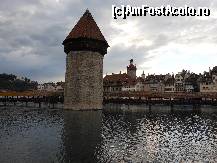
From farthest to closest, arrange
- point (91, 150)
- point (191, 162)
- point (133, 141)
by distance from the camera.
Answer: point (133, 141)
point (91, 150)
point (191, 162)

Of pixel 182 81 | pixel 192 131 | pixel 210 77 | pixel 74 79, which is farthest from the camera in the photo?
pixel 182 81

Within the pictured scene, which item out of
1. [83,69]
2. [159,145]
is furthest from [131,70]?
[159,145]

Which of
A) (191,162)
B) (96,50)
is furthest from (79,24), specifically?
(191,162)

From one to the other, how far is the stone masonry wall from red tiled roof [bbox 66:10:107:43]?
1983 mm

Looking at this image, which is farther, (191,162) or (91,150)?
(91,150)

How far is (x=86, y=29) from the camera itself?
38719mm

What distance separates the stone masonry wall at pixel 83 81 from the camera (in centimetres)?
3709

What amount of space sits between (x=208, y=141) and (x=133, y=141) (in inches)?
169

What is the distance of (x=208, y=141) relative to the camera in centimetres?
1847

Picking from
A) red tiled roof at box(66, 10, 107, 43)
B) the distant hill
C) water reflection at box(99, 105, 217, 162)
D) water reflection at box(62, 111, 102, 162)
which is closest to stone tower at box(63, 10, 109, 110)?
red tiled roof at box(66, 10, 107, 43)

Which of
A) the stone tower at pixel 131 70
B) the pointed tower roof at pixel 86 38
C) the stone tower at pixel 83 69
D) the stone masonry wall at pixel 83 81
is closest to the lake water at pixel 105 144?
the stone masonry wall at pixel 83 81

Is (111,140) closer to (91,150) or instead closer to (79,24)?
(91,150)

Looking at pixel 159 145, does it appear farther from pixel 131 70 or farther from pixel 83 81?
pixel 131 70

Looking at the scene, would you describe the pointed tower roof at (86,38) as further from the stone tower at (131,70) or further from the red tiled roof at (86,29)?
the stone tower at (131,70)
